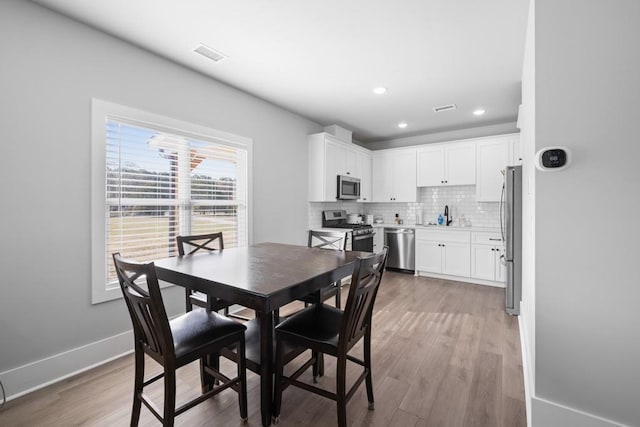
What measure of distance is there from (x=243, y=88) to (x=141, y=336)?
113 inches

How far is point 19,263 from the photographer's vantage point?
Answer: 200 centimetres

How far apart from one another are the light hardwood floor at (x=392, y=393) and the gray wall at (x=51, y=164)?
0.39 meters

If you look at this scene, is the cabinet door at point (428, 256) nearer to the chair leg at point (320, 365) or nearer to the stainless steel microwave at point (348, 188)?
the stainless steel microwave at point (348, 188)

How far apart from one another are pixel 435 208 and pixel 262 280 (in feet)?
15.8

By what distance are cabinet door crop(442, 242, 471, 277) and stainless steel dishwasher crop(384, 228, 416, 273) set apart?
0.54 m

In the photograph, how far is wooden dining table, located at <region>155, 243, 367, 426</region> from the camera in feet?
4.52

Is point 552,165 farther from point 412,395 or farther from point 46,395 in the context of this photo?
point 46,395

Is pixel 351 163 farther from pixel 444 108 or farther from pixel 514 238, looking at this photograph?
pixel 514 238

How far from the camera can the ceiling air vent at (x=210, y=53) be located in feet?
8.59

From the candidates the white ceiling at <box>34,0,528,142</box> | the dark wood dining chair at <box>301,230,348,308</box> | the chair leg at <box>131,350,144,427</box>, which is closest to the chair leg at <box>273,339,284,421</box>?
the dark wood dining chair at <box>301,230,348,308</box>

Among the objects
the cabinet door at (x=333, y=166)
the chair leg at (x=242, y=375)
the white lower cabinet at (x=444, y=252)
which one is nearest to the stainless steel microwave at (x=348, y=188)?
the cabinet door at (x=333, y=166)

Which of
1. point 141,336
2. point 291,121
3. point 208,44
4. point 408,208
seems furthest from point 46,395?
point 408,208

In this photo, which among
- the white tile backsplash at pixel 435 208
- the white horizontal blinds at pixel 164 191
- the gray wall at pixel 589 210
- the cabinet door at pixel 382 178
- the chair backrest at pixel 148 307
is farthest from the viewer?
the cabinet door at pixel 382 178

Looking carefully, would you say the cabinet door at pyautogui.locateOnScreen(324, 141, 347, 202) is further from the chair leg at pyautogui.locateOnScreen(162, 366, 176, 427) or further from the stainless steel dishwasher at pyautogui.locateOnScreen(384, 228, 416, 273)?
the chair leg at pyautogui.locateOnScreen(162, 366, 176, 427)
